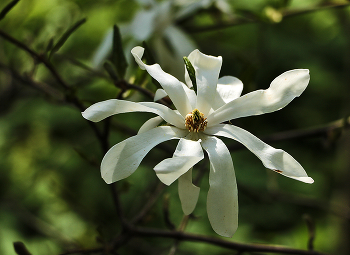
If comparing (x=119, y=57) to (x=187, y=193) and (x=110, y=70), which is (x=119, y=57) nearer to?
(x=110, y=70)

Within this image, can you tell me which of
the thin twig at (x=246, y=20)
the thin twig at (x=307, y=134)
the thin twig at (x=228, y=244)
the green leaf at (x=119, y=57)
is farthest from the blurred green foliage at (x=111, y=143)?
the green leaf at (x=119, y=57)

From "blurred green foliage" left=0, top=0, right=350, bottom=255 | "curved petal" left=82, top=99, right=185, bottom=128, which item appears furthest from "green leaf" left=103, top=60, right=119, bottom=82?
"blurred green foliage" left=0, top=0, right=350, bottom=255

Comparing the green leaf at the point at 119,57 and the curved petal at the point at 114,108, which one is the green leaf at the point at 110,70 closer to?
the green leaf at the point at 119,57

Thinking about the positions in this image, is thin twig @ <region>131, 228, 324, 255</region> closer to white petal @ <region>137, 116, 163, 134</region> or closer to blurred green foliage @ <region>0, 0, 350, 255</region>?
white petal @ <region>137, 116, 163, 134</region>

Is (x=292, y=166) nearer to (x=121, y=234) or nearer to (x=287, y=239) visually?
(x=121, y=234)

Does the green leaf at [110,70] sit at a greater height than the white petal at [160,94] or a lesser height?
greater
